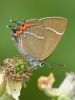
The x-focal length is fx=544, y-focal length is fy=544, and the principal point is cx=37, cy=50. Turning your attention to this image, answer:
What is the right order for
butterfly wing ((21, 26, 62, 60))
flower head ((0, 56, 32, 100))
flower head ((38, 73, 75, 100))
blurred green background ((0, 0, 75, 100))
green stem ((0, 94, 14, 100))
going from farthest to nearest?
blurred green background ((0, 0, 75, 100)) < butterfly wing ((21, 26, 62, 60)) < flower head ((0, 56, 32, 100)) < green stem ((0, 94, 14, 100)) < flower head ((38, 73, 75, 100))

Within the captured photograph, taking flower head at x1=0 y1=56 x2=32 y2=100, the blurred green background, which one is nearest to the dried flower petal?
flower head at x1=0 y1=56 x2=32 y2=100

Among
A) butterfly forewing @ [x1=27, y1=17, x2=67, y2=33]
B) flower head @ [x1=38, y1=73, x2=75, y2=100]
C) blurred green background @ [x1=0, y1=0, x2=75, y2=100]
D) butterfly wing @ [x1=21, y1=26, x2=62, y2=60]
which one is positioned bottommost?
flower head @ [x1=38, y1=73, x2=75, y2=100]

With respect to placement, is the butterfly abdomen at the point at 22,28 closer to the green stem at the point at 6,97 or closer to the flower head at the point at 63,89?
the green stem at the point at 6,97

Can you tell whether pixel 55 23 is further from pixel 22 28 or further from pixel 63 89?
pixel 63 89

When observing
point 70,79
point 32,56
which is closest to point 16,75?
point 32,56

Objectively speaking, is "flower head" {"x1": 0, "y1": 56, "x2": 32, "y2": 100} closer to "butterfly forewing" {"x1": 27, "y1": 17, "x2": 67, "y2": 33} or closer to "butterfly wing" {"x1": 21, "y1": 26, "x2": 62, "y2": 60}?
"butterfly wing" {"x1": 21, "y1": 26, "x2": 62, "y2": 60}

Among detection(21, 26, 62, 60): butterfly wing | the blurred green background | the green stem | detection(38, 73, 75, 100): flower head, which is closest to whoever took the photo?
detection(38, 73, 75, 100): flower head
